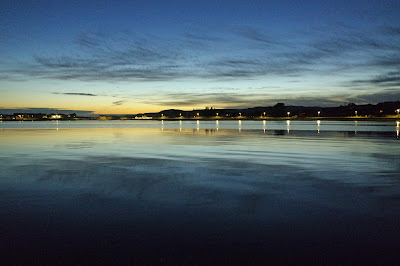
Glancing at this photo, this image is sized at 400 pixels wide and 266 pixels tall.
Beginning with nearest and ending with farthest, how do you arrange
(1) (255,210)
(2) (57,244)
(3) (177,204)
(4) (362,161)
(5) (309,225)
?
1. (2) (57,244)
2. (5) (309,225)
3. (1) (255,210)
4. (3) (177,204)
5. (4) (362,161)

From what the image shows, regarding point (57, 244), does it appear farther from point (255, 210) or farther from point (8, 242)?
point (255, 210)

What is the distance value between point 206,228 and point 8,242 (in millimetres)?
3650

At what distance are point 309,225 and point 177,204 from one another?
337 centimetres

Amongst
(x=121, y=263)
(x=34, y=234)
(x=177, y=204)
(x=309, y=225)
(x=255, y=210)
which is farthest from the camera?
(x=177, y=204)

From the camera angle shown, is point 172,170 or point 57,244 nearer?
point 57,244

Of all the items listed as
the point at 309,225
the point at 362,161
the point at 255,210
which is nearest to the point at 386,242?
the point at 309,225

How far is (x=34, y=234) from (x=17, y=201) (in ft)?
10.5

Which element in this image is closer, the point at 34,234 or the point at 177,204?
the point at 34,234

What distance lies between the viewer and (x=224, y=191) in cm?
1120

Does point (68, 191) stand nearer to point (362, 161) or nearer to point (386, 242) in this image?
point (386, 242)

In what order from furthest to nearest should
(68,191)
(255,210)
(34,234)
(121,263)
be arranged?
(68,191) < (255,210) < (34,234) < (121,263)

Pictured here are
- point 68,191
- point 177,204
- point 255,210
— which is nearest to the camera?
point 255,210

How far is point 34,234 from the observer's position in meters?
7.10

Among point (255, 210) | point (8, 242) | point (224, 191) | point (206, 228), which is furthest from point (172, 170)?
point (8, 242)
